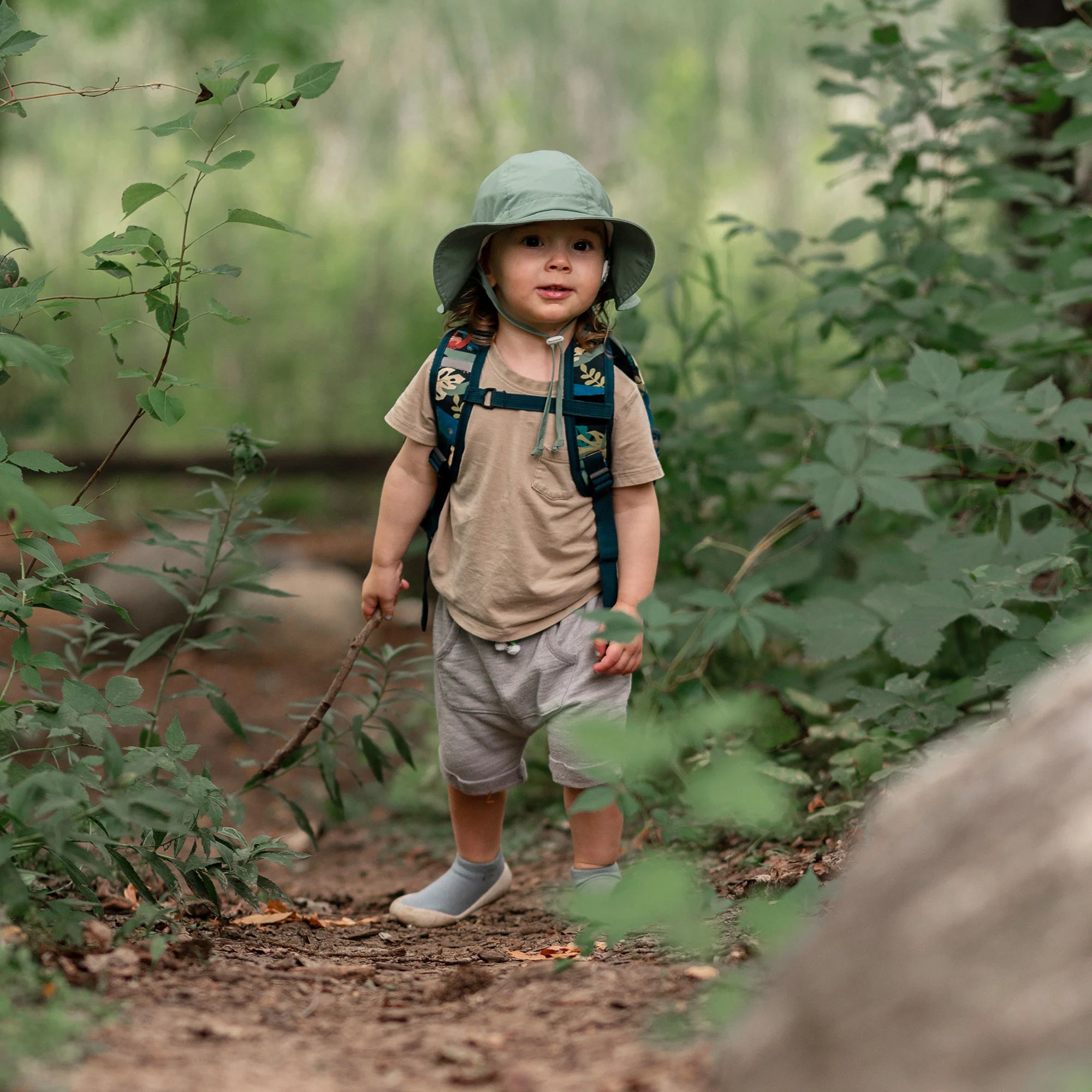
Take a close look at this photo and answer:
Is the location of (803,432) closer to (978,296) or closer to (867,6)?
(978,296)

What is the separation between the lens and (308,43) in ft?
24.1

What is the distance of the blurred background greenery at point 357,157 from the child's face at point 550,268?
4747 millimetres

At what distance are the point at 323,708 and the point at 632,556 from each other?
693mm

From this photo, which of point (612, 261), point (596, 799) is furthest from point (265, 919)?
point (612, 261)

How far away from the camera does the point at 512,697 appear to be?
2414 mm

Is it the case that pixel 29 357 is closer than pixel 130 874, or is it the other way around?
pixel 29 357

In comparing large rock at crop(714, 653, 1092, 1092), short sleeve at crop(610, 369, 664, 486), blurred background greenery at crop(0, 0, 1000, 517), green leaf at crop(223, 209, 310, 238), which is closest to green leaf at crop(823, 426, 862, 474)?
short sleeve at crop(610, 369, 664, 486)

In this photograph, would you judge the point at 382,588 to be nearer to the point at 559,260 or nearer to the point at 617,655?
the point at 617,655

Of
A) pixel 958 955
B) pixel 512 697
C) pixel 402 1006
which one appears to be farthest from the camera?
pixel 512 697

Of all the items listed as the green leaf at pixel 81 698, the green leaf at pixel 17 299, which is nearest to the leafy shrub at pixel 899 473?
the green leaf at pixel 81 698

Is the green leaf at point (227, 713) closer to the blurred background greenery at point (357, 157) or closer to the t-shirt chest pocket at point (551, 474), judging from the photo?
the t-shirt chest pocket at point (551, 474)

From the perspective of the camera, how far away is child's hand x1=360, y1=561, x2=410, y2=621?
2420 mm

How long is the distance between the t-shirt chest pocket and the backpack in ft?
0.05

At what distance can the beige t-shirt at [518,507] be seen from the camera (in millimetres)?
2344
